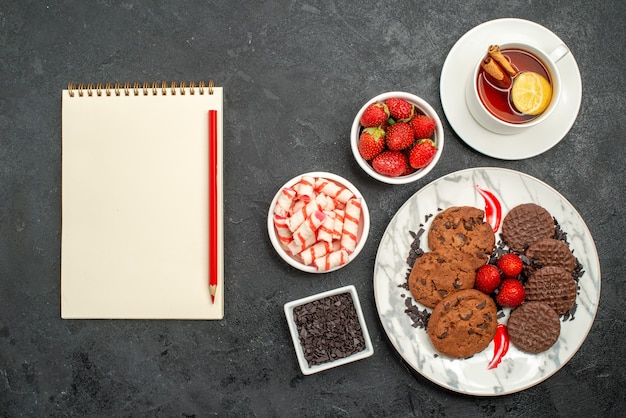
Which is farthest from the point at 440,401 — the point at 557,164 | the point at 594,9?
the point at 594,9

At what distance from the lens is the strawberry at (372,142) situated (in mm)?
1266

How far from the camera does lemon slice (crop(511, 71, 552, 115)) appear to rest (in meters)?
1.26

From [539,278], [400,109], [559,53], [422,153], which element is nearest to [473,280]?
[539,278]

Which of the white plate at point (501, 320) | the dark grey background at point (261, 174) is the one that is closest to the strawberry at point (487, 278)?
the white plate at point (501, 320)

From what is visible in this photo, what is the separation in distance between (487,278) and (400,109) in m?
0.42

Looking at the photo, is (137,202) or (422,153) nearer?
(422,153)

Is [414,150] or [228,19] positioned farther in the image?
[228,19]

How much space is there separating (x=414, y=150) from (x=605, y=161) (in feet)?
1.70

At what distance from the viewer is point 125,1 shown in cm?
142

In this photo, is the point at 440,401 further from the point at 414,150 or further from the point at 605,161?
the point at 605,161

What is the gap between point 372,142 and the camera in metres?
1.27

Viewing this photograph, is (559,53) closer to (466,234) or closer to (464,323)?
(466,234)

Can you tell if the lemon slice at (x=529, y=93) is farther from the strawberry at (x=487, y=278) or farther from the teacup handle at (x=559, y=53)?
the strawberry at (x=487, y=278)

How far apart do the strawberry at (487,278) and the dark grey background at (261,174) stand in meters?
0.24
